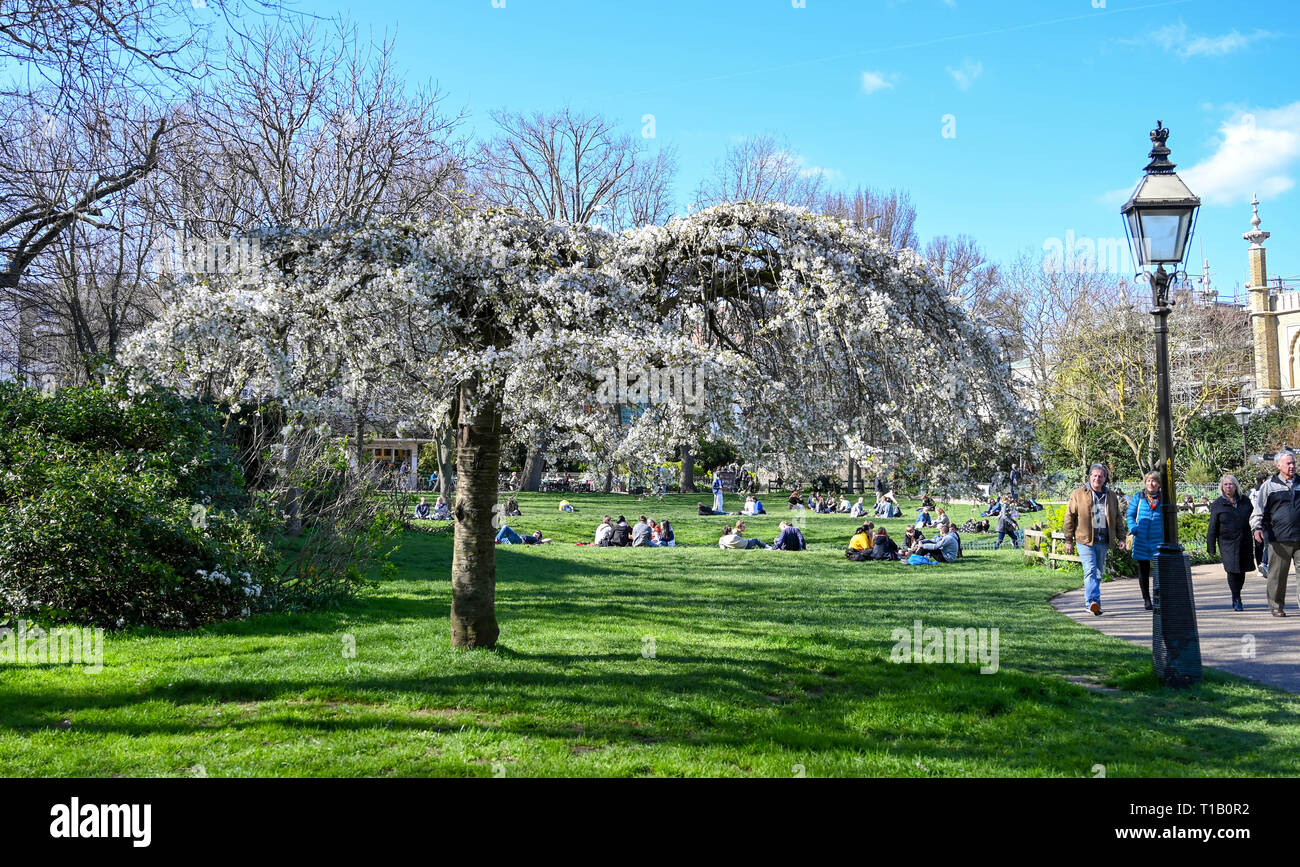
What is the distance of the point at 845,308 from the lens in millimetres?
5949

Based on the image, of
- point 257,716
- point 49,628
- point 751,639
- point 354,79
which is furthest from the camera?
point 354,79

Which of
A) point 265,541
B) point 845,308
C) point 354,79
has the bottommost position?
point 265,541

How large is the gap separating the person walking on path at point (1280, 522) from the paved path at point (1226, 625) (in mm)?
398

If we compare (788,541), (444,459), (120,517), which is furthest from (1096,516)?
(444,459)

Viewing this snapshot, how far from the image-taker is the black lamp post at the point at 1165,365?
22.5ft

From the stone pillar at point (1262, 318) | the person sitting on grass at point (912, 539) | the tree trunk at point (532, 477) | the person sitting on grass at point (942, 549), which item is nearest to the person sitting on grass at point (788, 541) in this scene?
the person sitting on grass at point (912, 539)

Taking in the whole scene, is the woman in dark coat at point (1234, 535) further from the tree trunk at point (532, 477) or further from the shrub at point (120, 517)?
the tree trunk at point (532, 477)

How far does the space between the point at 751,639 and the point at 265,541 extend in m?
6.02

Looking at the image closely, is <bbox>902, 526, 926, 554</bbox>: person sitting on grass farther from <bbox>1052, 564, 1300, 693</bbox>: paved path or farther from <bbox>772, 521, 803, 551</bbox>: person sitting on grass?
<bbox>1052, 564, 1300, 693</bbox>: paved path

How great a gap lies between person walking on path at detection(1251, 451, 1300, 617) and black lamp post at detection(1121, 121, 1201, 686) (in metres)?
3.23

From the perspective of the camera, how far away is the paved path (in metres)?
7.48

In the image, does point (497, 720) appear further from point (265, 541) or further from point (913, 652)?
point (265, 541)

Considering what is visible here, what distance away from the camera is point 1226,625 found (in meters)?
9.51
